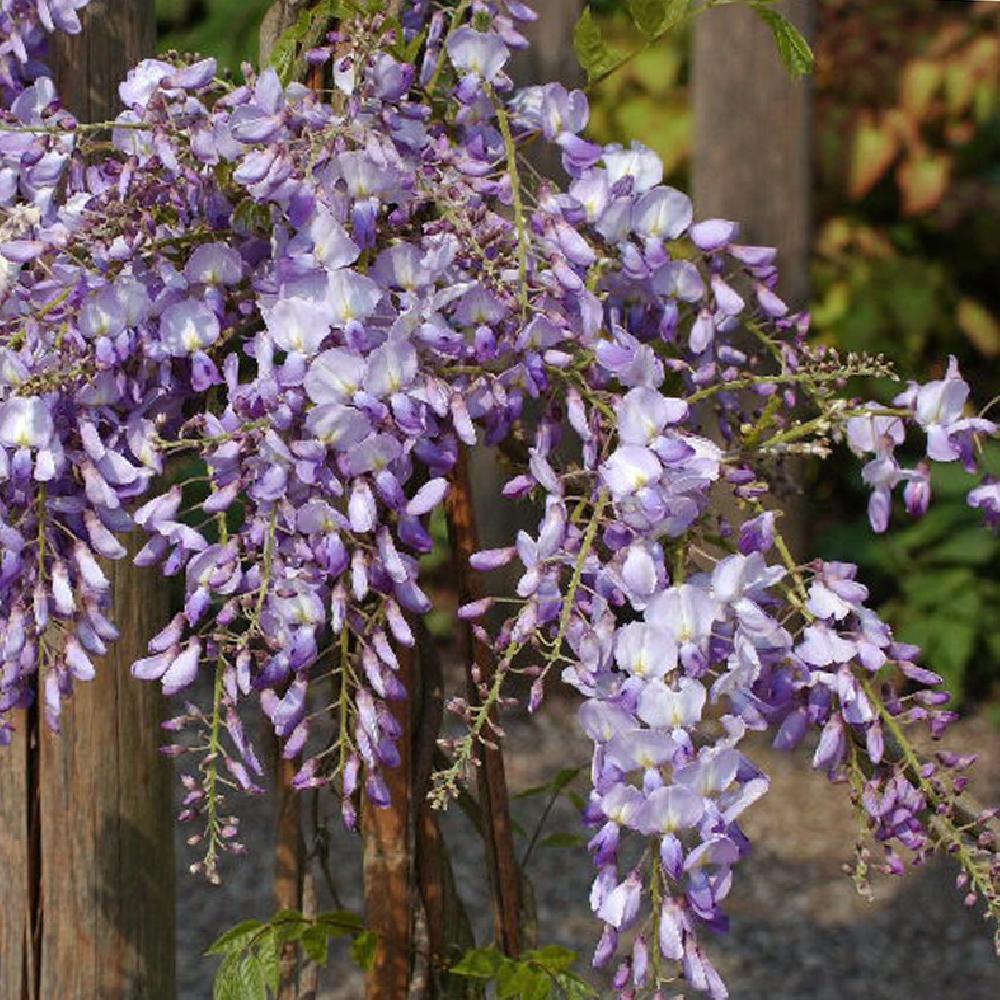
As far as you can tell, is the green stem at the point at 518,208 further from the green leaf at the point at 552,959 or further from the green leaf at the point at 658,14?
the green leaf at the point at 552,959

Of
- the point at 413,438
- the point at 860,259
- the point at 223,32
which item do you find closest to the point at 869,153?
the point at 860,259

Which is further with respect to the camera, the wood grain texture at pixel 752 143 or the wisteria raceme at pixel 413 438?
the wood grain texture at pixel 752 143

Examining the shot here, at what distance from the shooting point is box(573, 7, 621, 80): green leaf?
5.76ft

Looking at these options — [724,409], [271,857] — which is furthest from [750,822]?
[724,409]

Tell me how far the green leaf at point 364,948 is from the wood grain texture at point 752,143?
9.06ft

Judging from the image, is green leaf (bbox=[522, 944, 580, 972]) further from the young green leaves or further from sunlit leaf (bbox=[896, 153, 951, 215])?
sunlit leaf (bbox=[896, 153, 951, 215])

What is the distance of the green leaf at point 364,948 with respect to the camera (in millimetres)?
1774

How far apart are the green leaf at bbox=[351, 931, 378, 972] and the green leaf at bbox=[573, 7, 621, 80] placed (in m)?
0.76

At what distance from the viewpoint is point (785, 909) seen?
4.14 metres

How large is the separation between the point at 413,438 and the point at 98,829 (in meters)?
0.86

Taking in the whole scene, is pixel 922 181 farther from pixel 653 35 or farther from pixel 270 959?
pixel 270 959

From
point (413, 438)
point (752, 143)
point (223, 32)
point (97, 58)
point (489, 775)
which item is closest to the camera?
point (413, 438)

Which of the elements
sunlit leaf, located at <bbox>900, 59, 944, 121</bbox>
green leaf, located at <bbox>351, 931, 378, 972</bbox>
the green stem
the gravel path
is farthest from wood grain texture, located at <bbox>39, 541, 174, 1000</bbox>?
sunlit leaf, located at <bbox>900, 59, 944, 121</bbox>

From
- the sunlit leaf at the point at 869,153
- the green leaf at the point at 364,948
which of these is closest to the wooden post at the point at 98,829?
the green leaf at the point at 364,948
